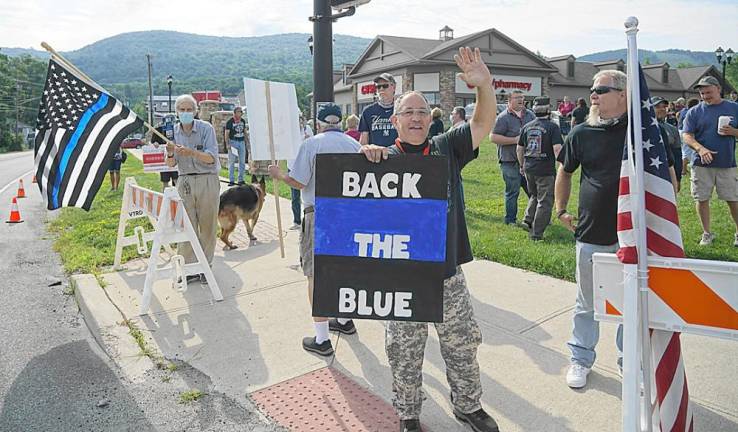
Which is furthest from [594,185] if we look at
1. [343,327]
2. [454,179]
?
[343,327]

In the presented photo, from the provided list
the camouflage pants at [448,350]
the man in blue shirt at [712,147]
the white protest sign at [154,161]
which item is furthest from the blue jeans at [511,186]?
the white protest sign at [154,161]

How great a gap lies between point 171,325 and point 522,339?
3.10m

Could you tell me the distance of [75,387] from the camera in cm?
388

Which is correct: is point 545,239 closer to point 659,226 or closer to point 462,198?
point 462,198

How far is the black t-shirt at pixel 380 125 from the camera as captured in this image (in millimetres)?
5980

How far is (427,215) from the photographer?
8.84ft

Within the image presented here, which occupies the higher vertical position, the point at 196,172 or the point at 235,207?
the point at 196,172

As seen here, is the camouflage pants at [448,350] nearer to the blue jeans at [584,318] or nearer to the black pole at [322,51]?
the blue jeans at [584,318]

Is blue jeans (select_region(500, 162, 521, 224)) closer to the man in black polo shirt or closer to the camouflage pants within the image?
the man in black polo shirt

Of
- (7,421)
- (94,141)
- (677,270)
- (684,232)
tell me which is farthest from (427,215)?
(684,232)

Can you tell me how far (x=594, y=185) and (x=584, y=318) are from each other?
886 mm

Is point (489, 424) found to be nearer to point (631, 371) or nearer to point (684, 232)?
point (631, 371)

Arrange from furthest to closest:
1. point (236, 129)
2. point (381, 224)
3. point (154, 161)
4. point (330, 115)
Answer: point (236, 129), point (154, 161), point (330, 115), point (381, 224)

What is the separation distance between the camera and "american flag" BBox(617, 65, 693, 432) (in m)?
2.23
